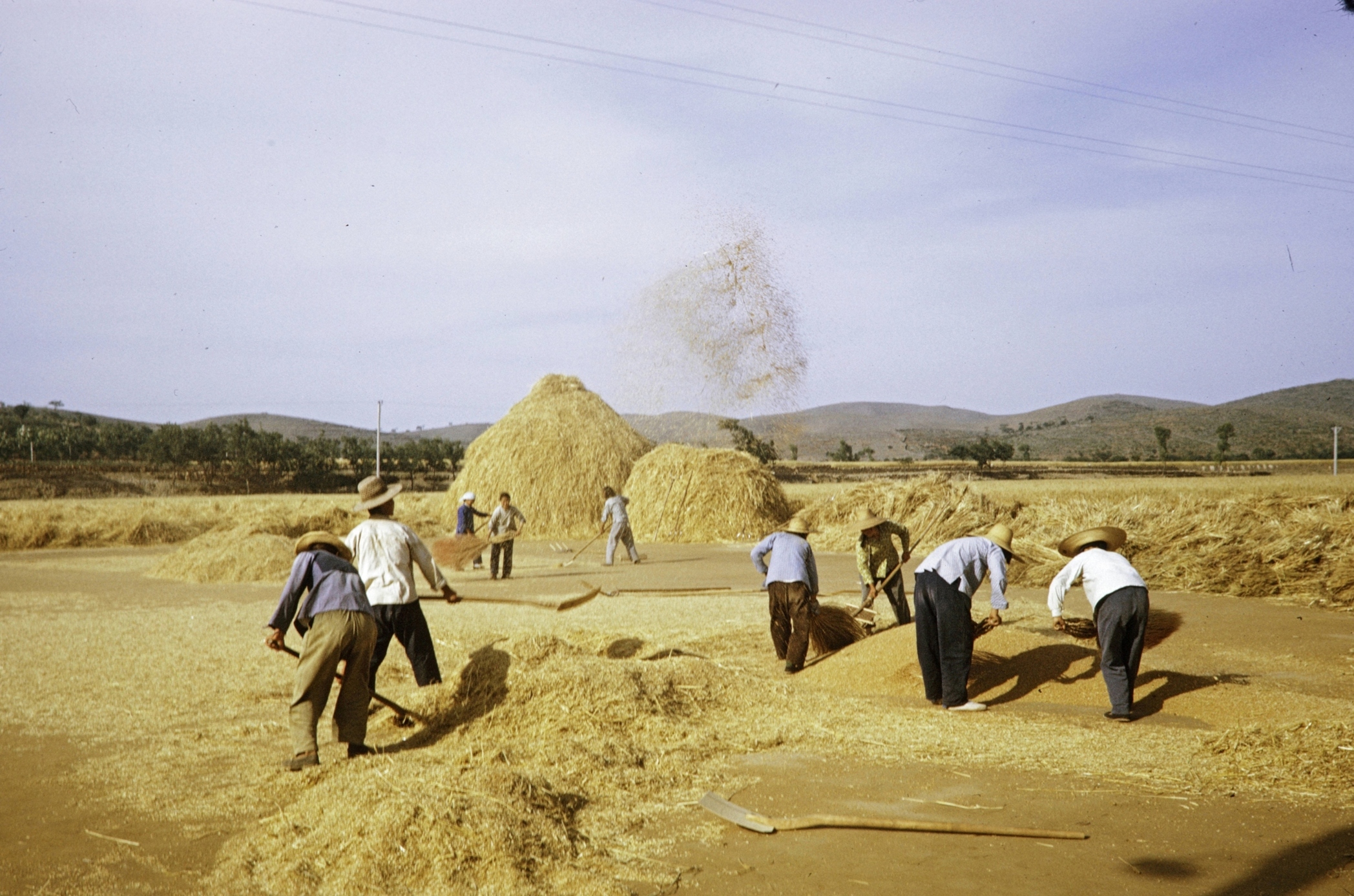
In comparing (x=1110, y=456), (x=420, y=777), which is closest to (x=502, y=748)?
(x=420, y=777)

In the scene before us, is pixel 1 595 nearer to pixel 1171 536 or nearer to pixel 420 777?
pixel 420 777

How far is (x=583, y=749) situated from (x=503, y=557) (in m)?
10.4

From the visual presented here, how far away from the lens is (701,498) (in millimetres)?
24281

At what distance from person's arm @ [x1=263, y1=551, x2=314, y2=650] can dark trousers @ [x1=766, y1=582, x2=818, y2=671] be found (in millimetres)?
4203

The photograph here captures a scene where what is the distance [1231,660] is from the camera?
9383 mm

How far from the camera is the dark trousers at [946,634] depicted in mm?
7367

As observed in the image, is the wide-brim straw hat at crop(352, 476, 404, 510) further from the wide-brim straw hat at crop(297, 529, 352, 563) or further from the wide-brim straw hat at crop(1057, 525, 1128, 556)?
the wide-brim straw hat at crop(1057, 525, 1128, 556)

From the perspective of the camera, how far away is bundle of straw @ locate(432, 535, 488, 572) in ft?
52.2

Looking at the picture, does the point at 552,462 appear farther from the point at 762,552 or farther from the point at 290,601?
the point at 290,601

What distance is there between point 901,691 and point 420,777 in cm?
443

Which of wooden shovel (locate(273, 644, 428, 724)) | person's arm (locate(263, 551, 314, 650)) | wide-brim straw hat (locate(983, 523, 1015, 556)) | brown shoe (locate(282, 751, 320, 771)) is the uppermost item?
wide-brim straw hat (locate(983, 523, 1015, 556))

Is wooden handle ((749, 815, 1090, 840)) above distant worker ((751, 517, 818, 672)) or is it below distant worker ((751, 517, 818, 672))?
below

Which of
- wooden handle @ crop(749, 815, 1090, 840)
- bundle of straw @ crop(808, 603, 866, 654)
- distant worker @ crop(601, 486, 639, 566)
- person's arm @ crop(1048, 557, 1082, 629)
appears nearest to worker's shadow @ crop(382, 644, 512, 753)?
wooden handle @ crop(749, 815, 1090, 840)

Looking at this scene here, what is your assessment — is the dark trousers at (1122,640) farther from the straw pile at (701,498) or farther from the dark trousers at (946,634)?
the straw pile at (701,498)
